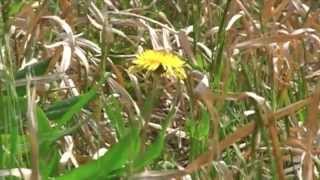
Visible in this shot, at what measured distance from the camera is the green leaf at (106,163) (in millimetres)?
1014

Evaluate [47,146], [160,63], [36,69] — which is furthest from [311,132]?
[36,69]

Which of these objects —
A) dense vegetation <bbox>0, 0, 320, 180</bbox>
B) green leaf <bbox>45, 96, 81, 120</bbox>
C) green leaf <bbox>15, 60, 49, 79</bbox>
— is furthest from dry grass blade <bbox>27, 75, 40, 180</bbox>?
green leaf <bbox>15, 60, 49, 79</bbox>

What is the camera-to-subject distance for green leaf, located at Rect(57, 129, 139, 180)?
1014mm

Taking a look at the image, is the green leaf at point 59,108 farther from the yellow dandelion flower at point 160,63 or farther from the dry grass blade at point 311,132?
the dry grass blade at point 311,132

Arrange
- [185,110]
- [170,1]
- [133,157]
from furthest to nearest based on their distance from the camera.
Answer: [170,1], [185,110], [133,157]

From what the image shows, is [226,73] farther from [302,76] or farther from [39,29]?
[39,29]

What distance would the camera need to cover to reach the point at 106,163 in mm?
1030

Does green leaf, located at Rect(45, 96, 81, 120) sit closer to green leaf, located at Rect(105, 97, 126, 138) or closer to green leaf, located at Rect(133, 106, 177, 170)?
green leaf, located at Rect(105, 97, 126, 138)

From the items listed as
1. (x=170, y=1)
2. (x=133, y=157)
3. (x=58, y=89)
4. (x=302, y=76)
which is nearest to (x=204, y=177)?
(x=133, y=157)

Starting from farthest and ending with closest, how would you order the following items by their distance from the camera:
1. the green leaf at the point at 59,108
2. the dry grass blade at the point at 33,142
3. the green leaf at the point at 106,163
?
the green leaf at the point at 59,108 < the green leaf at the point at 106,163 < the dry grass blade at the point at 33,142

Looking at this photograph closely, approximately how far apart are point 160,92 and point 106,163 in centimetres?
39

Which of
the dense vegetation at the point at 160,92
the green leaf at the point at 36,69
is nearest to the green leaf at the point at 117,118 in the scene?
the dense vegetation at the point at 160,92

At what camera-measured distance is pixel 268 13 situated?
62.8 inches

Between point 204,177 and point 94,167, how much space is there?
0.45 ft
